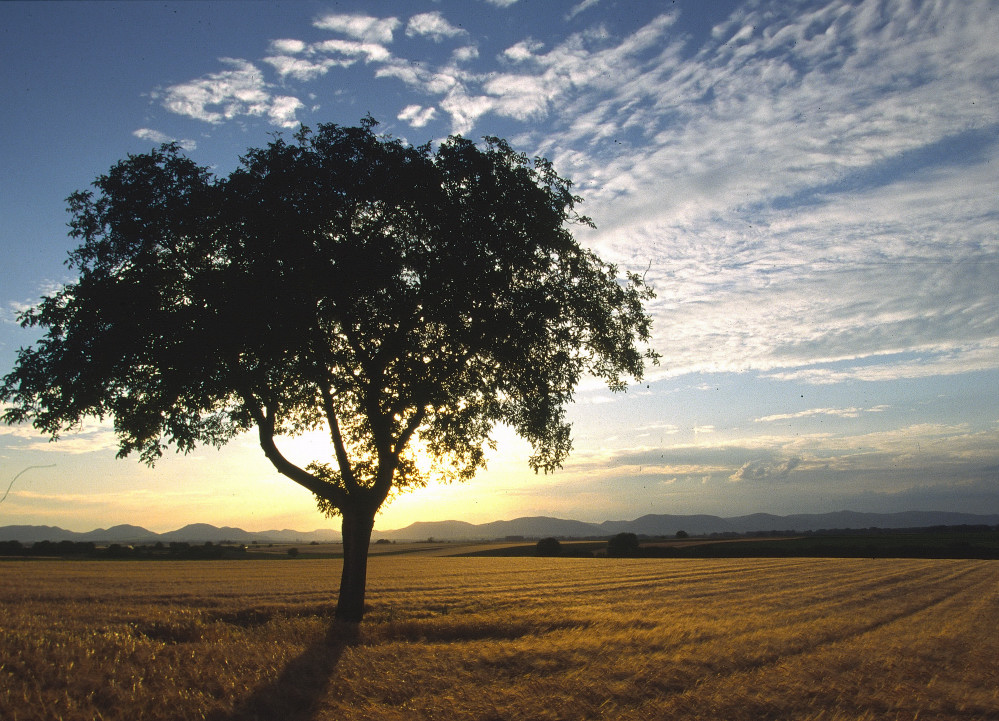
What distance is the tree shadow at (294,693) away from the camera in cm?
833

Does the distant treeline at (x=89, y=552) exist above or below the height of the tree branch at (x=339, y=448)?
below

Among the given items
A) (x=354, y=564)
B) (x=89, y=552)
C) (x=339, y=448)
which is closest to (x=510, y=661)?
(x=354, y=564)

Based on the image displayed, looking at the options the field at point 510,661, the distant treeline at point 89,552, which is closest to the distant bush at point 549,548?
the distant treeline at point 89,552

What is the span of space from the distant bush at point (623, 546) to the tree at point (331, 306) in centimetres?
6102

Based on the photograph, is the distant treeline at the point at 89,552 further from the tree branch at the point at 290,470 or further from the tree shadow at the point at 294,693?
the tree shadow at the point at 294,693

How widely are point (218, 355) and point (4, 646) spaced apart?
308 inches

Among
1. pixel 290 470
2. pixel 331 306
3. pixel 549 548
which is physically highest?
pixel 331 306

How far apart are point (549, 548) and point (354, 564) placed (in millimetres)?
64570

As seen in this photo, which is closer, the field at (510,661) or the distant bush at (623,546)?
the field at (510,661)

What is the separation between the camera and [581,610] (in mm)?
19781

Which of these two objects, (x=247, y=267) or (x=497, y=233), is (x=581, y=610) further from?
(x=247, y=267)

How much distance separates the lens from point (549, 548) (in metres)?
79.6

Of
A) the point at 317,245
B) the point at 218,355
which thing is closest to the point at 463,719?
the point at 218,355

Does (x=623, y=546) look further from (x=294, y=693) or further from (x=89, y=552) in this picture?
(x=294, y=693)
